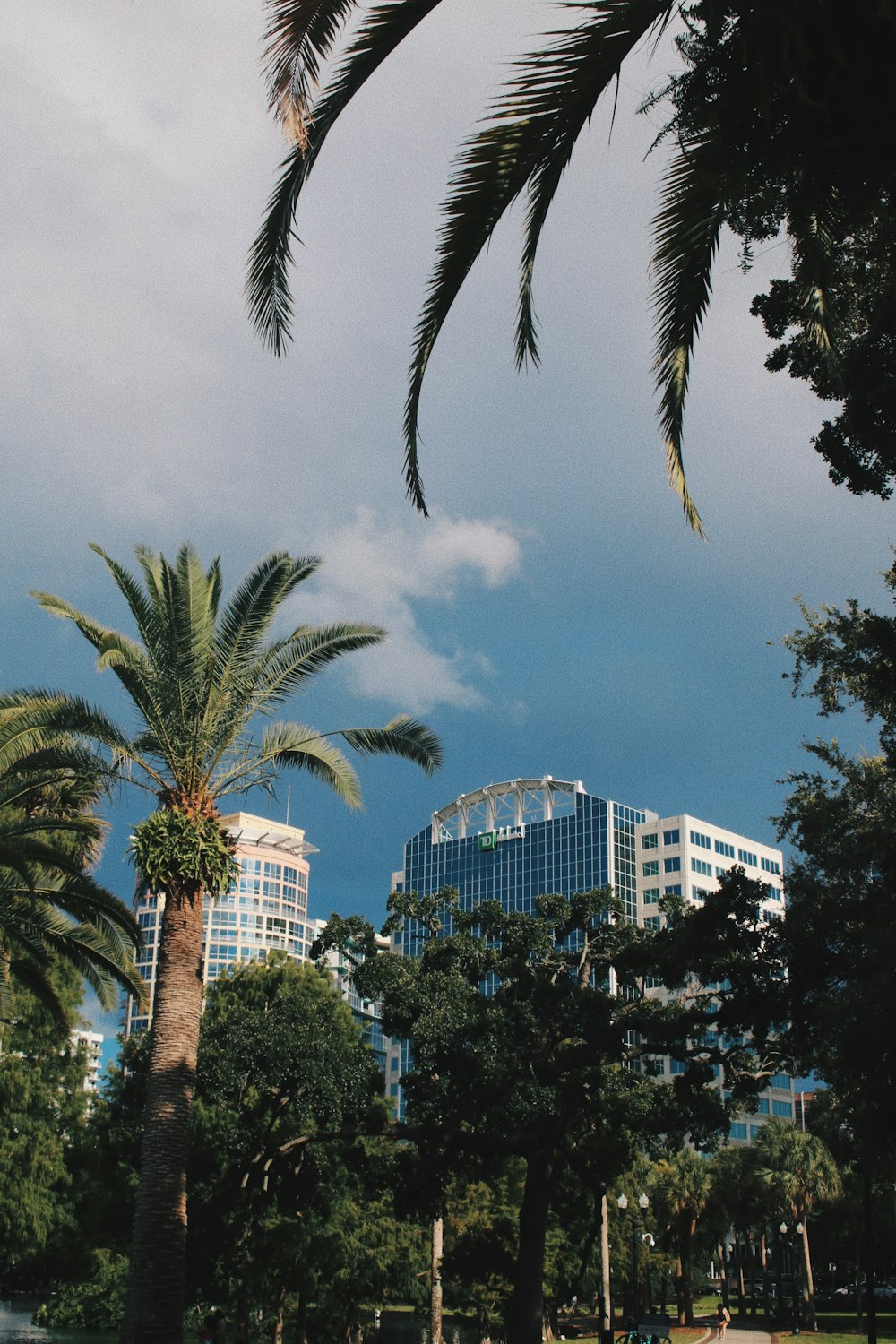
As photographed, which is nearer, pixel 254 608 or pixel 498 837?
pixel 254 608

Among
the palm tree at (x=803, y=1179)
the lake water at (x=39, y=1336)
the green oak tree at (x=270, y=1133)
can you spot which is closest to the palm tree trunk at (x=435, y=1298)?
the green oak tree at (x=270, y=1133)

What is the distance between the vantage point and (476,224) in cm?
793

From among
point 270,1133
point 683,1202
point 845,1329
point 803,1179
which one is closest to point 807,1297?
point 845,1329

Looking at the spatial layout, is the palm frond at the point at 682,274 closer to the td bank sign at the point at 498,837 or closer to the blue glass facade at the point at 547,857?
the blue glass facade at the point at 547,857

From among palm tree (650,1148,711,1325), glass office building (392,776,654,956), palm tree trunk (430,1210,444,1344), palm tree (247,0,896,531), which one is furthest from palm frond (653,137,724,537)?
glass office building (392,776,654,956)

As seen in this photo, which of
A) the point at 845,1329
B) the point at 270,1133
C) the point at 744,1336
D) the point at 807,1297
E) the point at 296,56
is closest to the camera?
the point at 296,56

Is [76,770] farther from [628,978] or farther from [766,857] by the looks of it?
[766,857]

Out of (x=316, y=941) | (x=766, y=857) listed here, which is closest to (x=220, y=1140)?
(x=316, y=941)

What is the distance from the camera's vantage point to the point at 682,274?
346 inches

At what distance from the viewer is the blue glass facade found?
116 metres

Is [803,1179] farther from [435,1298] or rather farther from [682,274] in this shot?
[682,274]

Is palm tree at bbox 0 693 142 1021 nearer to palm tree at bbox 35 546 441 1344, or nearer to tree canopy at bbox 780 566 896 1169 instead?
palm tree at bbox 35 546 441 1344

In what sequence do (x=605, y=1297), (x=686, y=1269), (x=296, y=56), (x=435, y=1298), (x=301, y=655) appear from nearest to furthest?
(x=296, y=56) → (x=301, y=655) → (x=605, y=1297) → (x=435, y=1298) → (x=686, y=1269)

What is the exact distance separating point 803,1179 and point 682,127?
153 ft
